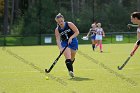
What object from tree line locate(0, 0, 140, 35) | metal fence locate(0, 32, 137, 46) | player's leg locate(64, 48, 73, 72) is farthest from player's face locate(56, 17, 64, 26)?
tree line locate(0, 0, 140, 35)

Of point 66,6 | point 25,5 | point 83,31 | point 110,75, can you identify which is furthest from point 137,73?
point 66,6

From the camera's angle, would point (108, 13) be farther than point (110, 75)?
Yes

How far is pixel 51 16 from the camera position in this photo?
44812 mm

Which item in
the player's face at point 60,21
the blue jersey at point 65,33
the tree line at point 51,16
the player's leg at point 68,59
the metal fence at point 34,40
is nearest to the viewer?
the player's face at point 60,21

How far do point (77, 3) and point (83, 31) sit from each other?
16.5m

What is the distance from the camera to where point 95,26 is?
27438 millimetres

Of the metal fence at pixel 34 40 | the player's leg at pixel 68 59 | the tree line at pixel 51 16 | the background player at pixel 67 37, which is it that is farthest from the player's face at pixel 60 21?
the tree line at pixel 51 16

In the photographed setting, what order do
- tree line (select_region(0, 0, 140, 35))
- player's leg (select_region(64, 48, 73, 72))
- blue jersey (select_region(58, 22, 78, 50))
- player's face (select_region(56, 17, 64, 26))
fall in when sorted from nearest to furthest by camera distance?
player's face (select_region(56, 17, 64, 26)) < player's leg (select_region(64, 48, 73, 72)) < blue jersey (select_region(58, 22, 78, 50)) < tree line (select_region(0, 0, 140, 35))

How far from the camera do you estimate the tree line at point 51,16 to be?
1642 inches

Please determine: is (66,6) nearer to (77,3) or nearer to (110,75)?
(77,3)

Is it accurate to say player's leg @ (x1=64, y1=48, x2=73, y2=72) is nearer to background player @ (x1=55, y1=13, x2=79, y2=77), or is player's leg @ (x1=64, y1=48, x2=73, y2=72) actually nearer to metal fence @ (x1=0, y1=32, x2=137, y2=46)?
background player @ (x1=55, y1=13, x2=79, y2=77)

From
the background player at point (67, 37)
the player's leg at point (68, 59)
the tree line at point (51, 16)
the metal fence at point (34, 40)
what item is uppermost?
the background player at point (67, 37)

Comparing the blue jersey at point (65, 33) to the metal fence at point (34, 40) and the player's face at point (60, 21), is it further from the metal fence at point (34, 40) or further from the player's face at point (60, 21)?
the metal fence at point (34, 40)

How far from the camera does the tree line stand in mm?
41719
